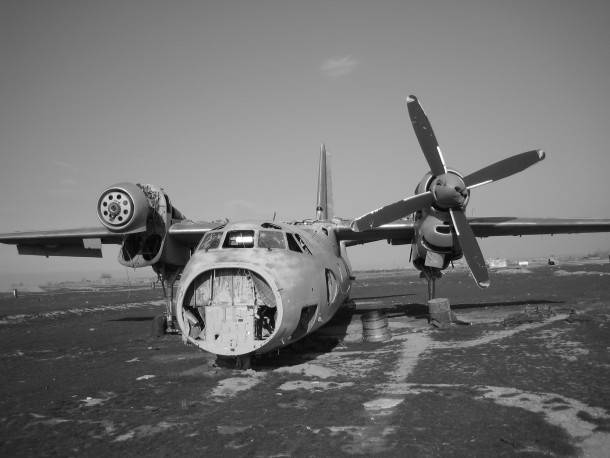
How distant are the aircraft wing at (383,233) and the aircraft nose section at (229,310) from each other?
742 cm

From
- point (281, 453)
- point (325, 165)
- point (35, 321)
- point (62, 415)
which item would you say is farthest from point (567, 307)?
point (35, 321)

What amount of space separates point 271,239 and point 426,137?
736cm

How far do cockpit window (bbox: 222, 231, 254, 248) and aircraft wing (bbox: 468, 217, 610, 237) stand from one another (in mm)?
9932

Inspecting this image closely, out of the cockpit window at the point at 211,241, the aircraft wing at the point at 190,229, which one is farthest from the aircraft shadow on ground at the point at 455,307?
the cockpit window at the point at 211,241

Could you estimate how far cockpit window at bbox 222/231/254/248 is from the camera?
400 inches

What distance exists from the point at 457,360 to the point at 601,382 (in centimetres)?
289

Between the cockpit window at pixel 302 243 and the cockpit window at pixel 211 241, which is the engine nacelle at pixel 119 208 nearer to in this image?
the cockpit window at pixel 211 241

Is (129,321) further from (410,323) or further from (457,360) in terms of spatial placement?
Answer: (457,360)

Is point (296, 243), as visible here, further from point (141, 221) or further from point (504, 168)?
point (504, 168)

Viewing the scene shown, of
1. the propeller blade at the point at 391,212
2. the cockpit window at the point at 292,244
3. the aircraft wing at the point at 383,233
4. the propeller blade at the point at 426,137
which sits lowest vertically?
the cockpit window at the point at 292,244

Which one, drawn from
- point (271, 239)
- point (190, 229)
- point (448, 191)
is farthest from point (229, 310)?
point (448, 191)

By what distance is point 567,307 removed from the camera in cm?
1809

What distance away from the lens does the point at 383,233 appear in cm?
1803

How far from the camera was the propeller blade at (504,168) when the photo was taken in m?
13.9
